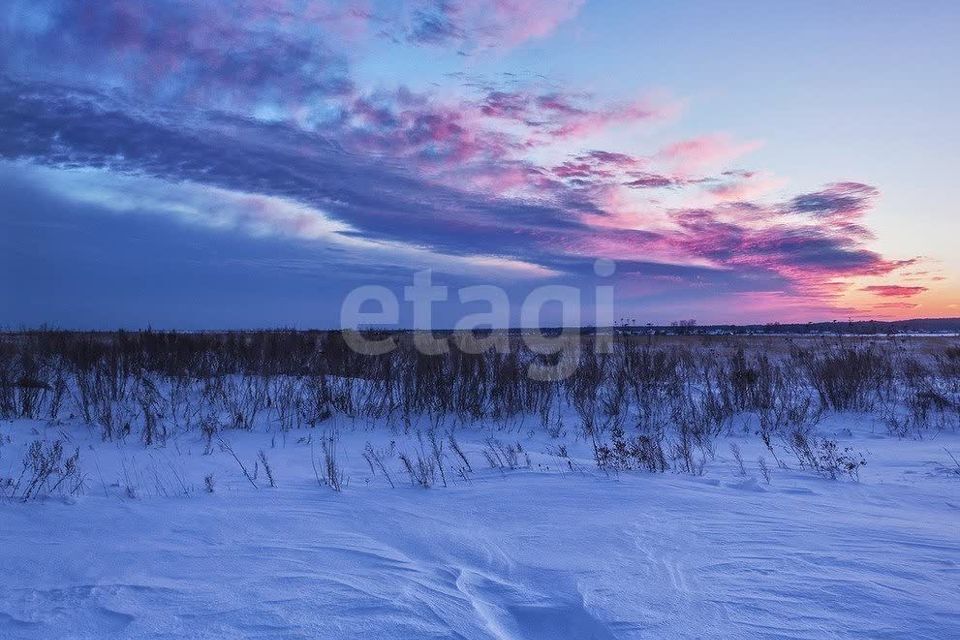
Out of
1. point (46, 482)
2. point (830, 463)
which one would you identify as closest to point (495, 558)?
point (830, 463)

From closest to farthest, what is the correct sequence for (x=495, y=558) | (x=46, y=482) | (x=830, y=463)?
1. (x=495, y=558)
2. (x=46, y=482)
3. (x=830, y=463)

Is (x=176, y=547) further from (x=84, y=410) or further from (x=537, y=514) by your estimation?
(x=84, y=410)

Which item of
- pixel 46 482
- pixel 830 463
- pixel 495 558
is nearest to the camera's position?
pixel 495 558

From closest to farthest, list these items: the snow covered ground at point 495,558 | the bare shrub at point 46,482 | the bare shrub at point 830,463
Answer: the snow covered ground at point 495,558 → the bare shrub at point 46,482 → the bare shrub at point 830,463

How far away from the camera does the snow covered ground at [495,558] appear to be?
2.87 metres

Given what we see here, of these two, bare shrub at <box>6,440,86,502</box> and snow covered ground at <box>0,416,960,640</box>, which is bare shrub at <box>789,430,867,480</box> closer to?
snow covered ground at <box>0,416,960,640</box>

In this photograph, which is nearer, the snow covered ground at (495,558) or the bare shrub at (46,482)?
the snow covered ground at (495,558)

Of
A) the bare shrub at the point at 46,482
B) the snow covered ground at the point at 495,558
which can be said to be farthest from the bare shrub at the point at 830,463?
the bare shrub at the point at 46,482

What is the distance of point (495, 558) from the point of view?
376 centimetres

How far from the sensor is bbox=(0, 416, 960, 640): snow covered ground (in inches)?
113

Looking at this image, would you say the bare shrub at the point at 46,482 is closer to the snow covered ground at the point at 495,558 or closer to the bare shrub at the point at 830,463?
the snow covered ground at the point at 495,558

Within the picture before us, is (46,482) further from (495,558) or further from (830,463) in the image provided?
(830,463)

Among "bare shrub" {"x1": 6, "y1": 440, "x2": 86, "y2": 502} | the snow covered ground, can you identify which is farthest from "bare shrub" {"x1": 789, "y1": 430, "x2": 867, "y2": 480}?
"bare shrub" {"x1": 6, "y1": 440, "x2": 86, "y2": 502}

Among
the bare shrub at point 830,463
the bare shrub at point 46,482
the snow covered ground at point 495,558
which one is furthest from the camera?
the bare shrub at point 830,463
